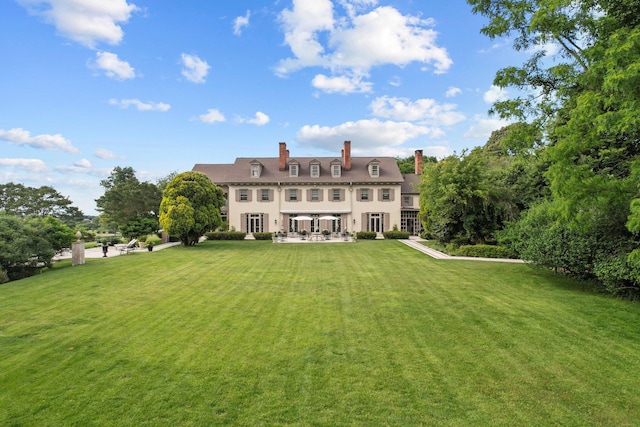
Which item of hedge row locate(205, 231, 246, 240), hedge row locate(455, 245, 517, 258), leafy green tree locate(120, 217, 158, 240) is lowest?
hedge row locate(455, 245, 517, 258)

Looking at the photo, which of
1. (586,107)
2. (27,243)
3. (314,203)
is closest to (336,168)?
(314,203)

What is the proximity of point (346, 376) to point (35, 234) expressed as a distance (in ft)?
52.0

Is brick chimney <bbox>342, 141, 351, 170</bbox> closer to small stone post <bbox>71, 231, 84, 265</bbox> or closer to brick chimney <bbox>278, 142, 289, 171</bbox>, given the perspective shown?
brick chimney <bbox>278, 142, 289, 171</bbox>

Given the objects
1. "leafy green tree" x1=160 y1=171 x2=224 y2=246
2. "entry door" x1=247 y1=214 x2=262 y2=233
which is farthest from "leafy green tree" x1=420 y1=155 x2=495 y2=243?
"entry door" x1=247 y1=214 x2=262 y2=233

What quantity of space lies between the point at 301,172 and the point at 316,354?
28.9 metres

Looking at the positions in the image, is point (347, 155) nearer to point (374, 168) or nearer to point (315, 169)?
point (374, 168)

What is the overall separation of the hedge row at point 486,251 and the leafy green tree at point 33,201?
133ft

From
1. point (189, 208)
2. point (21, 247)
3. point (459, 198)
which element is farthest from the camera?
point (189, 208)

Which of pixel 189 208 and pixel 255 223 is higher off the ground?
pixel 189 208

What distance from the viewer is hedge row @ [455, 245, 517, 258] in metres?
17.6

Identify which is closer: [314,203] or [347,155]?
[314,203]

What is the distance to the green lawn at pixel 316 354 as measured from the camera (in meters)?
4.06

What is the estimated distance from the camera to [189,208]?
2211cm

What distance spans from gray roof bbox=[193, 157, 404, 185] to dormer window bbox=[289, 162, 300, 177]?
32 cm
